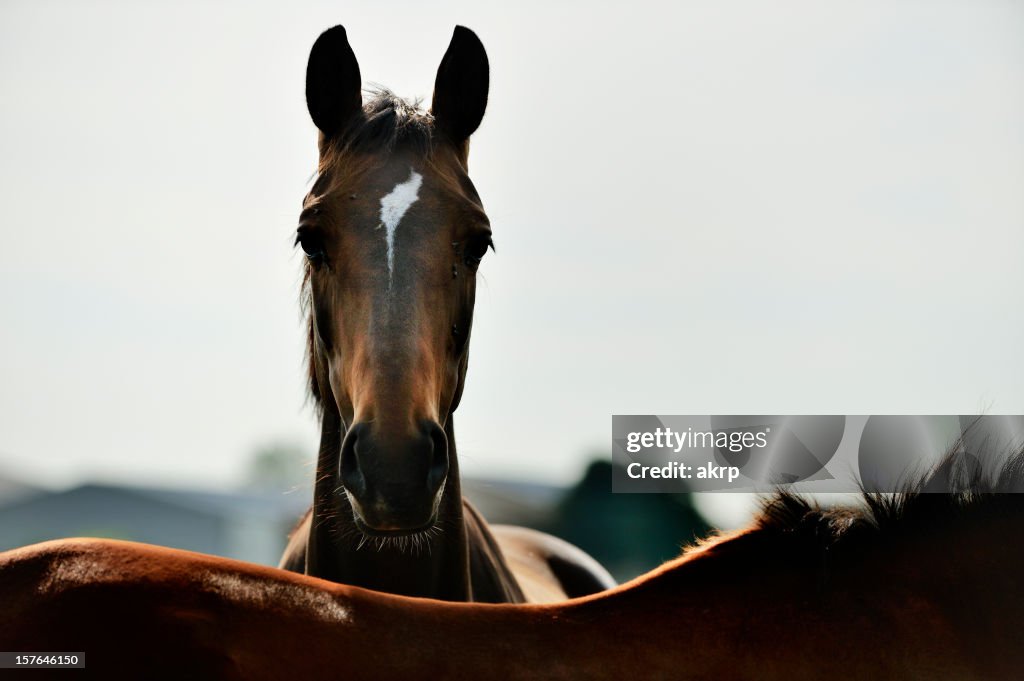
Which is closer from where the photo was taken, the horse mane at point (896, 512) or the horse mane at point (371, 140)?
the horse mane at point (896, 512)

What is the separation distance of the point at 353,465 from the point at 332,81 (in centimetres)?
180

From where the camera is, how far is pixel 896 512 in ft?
6.35

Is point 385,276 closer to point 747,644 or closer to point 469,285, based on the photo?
point 469,285

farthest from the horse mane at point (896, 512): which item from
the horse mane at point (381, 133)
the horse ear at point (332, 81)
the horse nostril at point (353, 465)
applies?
the horse ear at point (332, 81)

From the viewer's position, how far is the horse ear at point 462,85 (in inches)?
153

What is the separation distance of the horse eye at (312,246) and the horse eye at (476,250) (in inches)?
21.1

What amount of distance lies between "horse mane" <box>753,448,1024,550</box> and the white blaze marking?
Result: 5.31 feet

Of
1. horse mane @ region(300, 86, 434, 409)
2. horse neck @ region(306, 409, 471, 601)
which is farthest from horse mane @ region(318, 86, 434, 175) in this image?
horse neck @ region(306, 409, 471, 601)

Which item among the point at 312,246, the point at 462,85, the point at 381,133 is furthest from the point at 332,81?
the point at 312,246

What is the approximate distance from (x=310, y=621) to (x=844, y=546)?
1.11 m

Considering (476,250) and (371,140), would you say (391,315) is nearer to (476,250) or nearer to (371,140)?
(476,250)

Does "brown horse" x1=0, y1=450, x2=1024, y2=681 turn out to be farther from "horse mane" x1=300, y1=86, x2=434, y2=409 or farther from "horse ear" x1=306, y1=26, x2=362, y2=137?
"horse ear" x1=306, y1=26, x2=362, y2=137

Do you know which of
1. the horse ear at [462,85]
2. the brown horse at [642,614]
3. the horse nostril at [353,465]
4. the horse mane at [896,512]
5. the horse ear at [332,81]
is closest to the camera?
the brown horse at [642,614]

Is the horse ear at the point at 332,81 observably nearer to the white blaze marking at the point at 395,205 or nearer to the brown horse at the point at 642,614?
the white blaze marking at the point at 395,205
